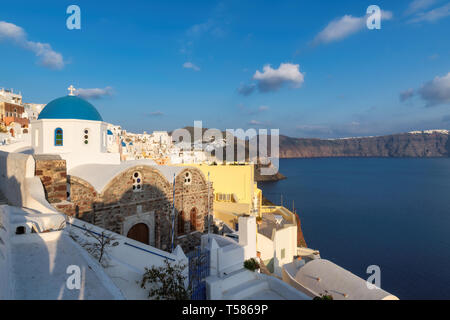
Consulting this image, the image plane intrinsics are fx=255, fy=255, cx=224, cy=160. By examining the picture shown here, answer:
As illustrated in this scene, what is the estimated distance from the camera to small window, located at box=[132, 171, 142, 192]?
11.2 meters

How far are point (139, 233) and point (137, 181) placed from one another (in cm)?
236

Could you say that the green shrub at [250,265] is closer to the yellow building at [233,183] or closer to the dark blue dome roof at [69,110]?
the dark blue dome roof at [69,110]

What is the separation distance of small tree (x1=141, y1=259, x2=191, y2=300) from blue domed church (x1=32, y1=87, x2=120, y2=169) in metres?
8.35

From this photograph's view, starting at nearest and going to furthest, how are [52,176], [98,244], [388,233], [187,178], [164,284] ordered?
[164,284] < [98,244] < [52,176] < [187,178] < [388,233]

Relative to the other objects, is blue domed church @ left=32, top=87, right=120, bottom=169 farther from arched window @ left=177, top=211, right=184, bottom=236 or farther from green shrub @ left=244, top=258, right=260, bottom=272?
green shrub @ left=244, top=258, right=260, bottom=272

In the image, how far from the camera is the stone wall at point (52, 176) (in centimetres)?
722

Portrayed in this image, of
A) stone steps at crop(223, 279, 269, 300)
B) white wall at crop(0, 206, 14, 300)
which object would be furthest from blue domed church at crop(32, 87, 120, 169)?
stone steps at crop(223, 279, 269, 300)

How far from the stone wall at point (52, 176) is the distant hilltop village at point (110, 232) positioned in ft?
0.08

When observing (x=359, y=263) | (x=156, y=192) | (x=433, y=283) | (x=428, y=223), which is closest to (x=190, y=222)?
(x=156, y=192)

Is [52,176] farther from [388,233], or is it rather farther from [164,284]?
[388,233]

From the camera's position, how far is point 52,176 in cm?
741

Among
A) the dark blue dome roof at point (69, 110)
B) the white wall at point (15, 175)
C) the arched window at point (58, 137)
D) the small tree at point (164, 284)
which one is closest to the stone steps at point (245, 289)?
the small tree at point (164, 284)

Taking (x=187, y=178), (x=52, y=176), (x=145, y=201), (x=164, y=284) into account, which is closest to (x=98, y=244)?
(x=164, y=284)
